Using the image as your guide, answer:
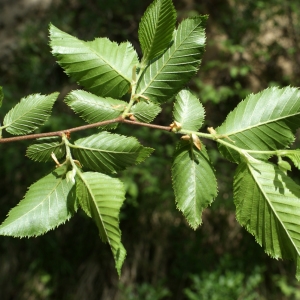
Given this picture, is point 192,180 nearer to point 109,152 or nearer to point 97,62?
point 109,152

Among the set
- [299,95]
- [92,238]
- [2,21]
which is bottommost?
[92,238]

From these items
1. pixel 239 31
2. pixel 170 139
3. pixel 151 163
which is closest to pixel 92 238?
pixel 151 163

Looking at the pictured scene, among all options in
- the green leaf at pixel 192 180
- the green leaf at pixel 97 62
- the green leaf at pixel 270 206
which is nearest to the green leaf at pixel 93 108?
the green leaf at pixel 97 62

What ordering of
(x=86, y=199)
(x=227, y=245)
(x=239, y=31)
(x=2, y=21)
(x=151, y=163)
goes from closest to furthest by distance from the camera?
(x=86, y=199), (x=151, y=163), (x=227, y=245), (x=239, y=31), (x=2, y=21)

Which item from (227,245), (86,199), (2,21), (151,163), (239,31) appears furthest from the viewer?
(2,21)

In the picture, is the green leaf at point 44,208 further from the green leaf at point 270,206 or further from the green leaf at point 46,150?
the green leaf at point 270,206

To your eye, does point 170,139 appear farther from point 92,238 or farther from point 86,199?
point 86,199
